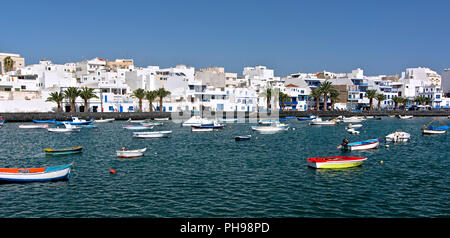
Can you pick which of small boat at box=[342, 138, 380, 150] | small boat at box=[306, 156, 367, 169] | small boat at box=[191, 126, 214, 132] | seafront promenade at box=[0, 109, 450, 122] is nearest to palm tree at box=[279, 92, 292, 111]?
seafront promenade at box=[0, 109, 450, 122]

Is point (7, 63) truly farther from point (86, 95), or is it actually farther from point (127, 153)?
point (127, 153)

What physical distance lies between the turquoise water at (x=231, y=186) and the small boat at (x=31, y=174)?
1.90 ft

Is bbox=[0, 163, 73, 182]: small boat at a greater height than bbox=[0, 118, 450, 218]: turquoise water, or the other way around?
bbox=[0, 163, 73, 182]: small boat

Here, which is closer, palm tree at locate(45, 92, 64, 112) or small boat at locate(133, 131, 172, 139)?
small boat at locate(133, 131, 172, 139)

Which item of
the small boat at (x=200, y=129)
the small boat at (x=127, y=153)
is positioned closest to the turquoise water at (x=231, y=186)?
the small boat at (x=127, y=153)

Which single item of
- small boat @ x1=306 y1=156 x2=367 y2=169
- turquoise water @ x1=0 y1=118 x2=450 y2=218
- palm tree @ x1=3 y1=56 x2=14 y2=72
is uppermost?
palm tree @ x1=3 y1=56 x2=14 y2=72

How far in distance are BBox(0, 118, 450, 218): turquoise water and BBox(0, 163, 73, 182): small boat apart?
1.90 ft

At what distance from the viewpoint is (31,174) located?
27422 millimetres

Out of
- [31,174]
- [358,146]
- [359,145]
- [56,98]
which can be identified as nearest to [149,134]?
[31,174]

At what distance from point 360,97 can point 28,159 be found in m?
130

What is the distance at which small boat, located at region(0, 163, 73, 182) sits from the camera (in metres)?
27.2

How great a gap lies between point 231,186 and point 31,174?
615 inches

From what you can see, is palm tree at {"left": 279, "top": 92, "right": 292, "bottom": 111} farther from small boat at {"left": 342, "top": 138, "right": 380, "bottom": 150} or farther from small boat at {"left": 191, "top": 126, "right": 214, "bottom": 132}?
small boat at {"left": 342, "top": 138, "right": 380, "bottom": 150}

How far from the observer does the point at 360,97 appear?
143m
